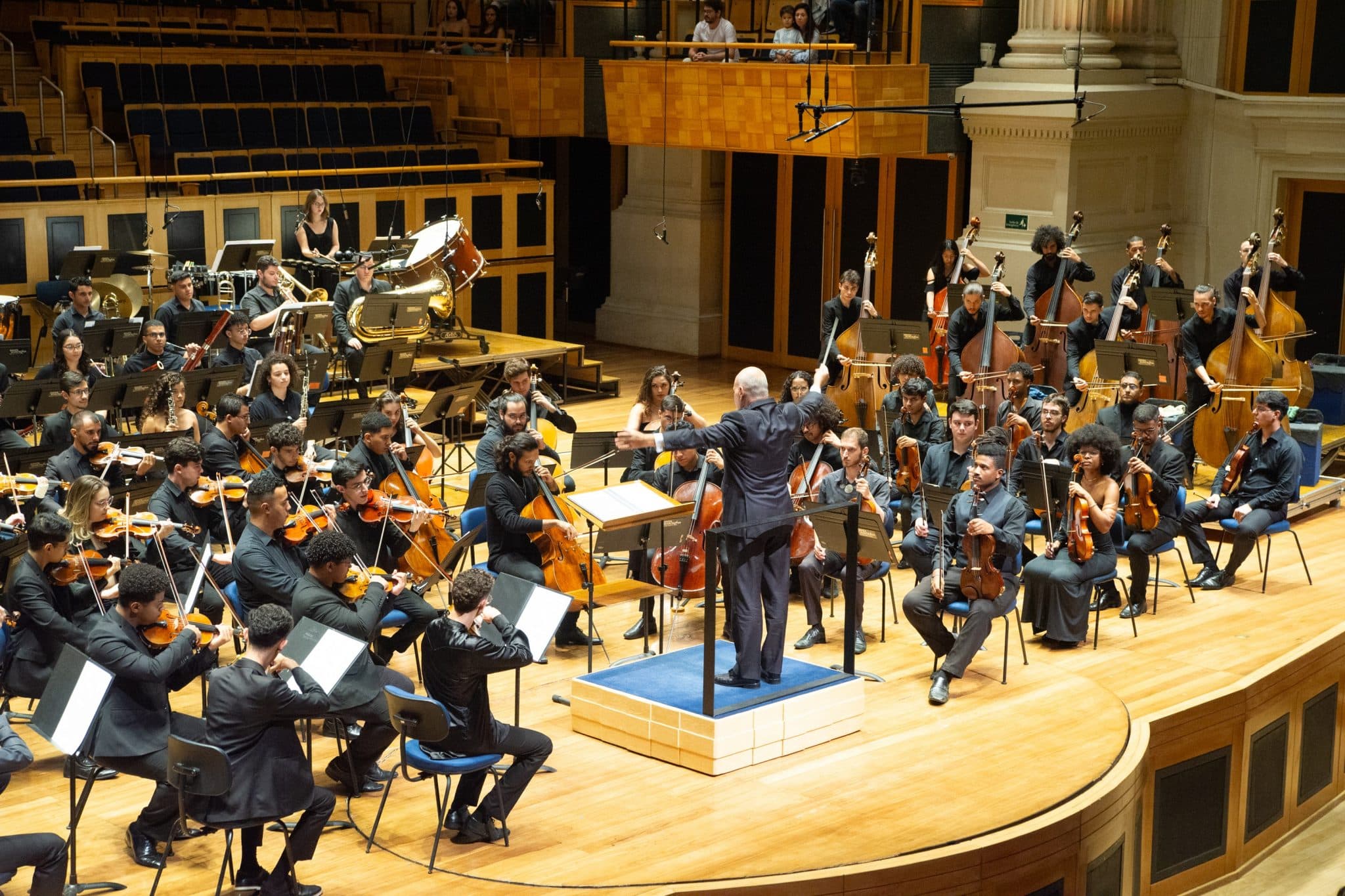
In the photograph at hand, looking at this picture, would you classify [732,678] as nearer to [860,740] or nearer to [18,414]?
[860,740]

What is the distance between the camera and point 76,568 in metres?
6.16

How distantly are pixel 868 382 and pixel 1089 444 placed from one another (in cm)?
321

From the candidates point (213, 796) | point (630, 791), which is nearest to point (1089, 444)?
point (630, 791)

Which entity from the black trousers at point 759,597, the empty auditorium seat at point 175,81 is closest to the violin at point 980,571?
the black trousers at point 759,597

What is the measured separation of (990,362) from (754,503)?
437 cm

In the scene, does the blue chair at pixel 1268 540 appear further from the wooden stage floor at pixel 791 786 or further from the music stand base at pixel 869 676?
the music stand base at pixel 869 676

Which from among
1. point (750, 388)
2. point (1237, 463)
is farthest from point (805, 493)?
point (1237, 463)

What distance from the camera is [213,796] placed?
16.4 feet

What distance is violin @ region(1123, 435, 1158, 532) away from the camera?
8203 mm

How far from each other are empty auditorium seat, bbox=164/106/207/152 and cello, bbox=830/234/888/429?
615 centimetres

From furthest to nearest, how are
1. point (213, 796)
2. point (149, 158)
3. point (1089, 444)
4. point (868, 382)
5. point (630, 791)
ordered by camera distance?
point (149, 158)
point (868, 382)
point (1089, 444)
point (630, 791)
point (213, 796)

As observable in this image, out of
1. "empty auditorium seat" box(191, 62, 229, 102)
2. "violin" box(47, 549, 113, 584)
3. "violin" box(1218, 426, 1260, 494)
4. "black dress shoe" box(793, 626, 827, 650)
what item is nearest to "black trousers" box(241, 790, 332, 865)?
"violin" box(47, 549, 113, 584)

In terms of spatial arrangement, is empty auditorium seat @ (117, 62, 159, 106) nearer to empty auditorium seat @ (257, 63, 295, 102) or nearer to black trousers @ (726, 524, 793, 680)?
empty auditorium seat @ (257, 63, 295, 102)

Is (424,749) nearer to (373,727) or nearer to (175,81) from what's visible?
(373,727)
